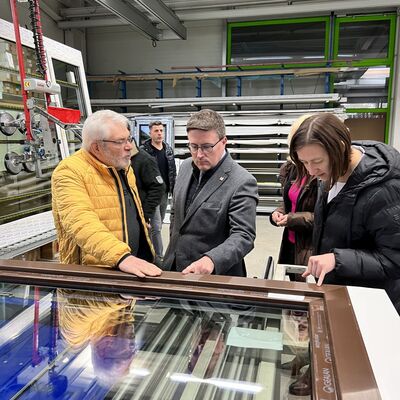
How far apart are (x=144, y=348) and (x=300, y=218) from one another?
1431 millimetres

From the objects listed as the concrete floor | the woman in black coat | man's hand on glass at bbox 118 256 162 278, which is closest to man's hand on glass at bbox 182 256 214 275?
man's hand on glass at bbox 118 256 162 278

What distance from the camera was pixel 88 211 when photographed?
148 cm

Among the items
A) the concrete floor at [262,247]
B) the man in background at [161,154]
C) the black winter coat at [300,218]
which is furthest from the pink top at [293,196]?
the man in background at [161,154]

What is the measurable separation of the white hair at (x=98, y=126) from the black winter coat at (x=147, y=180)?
1439 mm

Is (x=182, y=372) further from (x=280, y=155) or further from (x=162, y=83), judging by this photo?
(x=162, y=83)

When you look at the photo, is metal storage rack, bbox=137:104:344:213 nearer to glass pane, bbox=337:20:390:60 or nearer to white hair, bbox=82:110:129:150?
glass pane, bbox=337:20:390:60

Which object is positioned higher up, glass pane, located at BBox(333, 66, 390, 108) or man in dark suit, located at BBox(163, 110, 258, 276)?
glass pane, located at BBox(333, 66, 390, 108)

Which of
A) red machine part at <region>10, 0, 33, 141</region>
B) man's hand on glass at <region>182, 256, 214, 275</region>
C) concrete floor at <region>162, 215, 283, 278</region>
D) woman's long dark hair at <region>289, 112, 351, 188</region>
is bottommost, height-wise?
concrete floor at <region>162, 215, 283, 278</region>

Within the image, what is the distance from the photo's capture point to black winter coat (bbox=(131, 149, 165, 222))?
3145 mm

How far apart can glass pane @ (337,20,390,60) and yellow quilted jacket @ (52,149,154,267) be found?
6706 mm

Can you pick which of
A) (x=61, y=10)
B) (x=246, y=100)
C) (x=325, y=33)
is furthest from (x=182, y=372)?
(x=61, y=10)

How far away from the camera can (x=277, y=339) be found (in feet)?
3.35

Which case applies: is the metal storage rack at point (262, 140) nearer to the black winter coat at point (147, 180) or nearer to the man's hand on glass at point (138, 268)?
the black winter coat at point (147, 180)

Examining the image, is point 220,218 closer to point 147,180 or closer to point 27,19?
point 147,180
